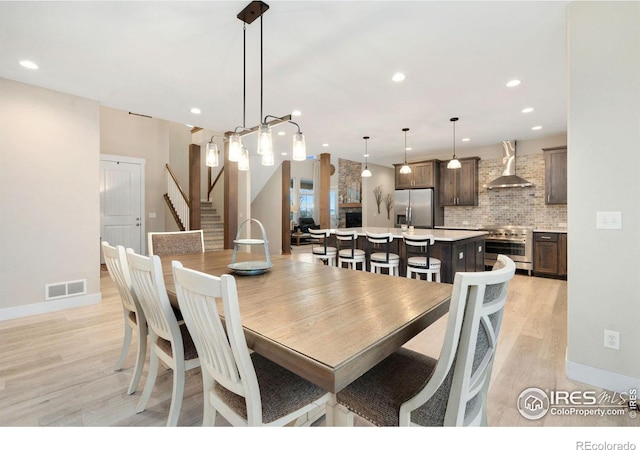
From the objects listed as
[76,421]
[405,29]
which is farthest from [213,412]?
[405,29]

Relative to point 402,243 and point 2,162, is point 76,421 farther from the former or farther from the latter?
point 402,243

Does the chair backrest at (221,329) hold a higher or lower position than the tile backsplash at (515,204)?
lower

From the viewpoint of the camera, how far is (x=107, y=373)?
2.14 metres

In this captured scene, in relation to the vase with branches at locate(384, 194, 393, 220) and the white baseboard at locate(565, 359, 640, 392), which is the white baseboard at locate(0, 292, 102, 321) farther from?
the vase with branches at locate(384, 194, 393, 220)

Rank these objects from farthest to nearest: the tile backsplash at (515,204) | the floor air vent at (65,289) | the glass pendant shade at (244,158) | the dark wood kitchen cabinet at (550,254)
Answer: the tile backsplash at (515,204), the dark wood kitchen cabinet at (550,254), the floor air vent at (65,289), the glass pendant shade at (244,158)

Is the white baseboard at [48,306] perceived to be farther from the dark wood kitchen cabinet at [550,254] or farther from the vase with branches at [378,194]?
the vase with branches at [378,194]

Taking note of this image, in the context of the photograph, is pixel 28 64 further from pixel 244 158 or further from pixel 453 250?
pixel 453 250

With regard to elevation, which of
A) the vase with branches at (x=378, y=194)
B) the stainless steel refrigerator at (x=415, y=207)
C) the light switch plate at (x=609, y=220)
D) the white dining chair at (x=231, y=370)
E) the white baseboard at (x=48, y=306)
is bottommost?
the white baseboard at (x=48, y=306)

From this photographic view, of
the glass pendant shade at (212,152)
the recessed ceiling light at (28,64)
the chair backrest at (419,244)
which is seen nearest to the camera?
the glass pendant shade at (212,152)

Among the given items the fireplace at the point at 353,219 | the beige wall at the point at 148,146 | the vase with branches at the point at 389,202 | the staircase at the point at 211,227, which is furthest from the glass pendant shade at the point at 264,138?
the fireplace at the point at 353,219

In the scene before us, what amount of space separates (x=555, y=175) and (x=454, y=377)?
5645mm

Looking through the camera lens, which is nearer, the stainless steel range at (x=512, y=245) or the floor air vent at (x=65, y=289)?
the floor air vent at (x=65, y=289)

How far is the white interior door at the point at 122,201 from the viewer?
595 centimetres

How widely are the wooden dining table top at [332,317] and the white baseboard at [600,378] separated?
1.36 metres
